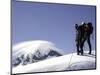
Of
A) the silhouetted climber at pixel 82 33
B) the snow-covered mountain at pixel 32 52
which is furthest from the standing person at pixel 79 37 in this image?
the snow-covered mountain at pixel 32 52

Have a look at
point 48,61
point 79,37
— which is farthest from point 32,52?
point 79,37

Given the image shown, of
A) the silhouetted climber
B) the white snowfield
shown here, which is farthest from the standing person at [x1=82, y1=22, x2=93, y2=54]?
the white snowfield

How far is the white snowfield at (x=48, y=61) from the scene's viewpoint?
2154mm

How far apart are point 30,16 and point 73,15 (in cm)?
48

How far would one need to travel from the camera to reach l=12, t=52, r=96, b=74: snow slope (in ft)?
7.16

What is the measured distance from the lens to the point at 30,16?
2.21 m

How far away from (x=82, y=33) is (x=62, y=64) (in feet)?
1.34

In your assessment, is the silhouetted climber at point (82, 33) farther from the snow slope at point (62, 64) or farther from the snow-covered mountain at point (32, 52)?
the snow-covered mountain at point (32, 52)

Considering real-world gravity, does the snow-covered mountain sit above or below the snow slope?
above

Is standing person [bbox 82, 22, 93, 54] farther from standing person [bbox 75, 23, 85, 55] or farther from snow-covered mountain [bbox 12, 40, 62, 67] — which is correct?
snow-covered mountain [bbox 12, 40, 62, 67]

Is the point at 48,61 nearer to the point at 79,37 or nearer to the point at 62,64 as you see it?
the point at 62,64
